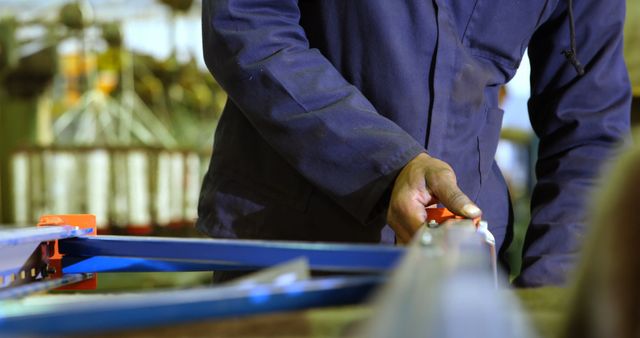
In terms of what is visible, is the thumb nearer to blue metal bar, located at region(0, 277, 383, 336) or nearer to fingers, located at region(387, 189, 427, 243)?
fingers, located at region(387, 189, 427, 243)

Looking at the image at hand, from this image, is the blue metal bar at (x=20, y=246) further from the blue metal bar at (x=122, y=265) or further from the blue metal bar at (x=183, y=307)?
the blue metal bar at (x=183, y=307)

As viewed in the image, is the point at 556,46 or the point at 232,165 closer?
the point at 232,165

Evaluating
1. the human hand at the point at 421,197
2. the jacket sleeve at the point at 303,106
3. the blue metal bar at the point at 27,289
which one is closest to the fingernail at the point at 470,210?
the human hand at the point at 421,197

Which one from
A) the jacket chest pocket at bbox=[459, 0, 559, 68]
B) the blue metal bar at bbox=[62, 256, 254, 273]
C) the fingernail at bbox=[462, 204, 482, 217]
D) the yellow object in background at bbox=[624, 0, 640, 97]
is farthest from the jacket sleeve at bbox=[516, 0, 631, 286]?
the blue metal bar at bbox=[62, 256, 254, 273]

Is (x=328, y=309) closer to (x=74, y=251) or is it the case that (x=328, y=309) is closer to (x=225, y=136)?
(x=74, y=251)

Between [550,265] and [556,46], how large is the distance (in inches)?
14.0

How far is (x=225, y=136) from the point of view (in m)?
1.18

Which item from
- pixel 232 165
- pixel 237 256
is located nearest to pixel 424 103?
pixel 232 165

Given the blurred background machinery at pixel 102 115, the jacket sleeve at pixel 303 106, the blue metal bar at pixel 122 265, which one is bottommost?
the blurred background machinery at pixel 102 115

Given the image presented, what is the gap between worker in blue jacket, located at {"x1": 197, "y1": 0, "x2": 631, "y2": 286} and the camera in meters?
0.99

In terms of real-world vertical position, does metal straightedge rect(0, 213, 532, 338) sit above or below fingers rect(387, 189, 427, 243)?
above

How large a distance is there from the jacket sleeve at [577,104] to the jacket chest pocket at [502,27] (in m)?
0.13

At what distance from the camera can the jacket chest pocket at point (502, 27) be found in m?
1.15

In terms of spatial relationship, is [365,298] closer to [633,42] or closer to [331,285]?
[331,285]
